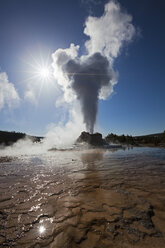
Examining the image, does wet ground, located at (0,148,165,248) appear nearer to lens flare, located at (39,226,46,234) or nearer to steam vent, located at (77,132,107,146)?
lens flare, located at (39,226,46,234)

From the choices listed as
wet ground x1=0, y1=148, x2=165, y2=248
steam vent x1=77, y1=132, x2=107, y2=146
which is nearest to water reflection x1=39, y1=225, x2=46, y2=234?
wet ground x1=0, y1=148, x2=165, y2=248

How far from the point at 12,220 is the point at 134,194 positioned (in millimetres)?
2710

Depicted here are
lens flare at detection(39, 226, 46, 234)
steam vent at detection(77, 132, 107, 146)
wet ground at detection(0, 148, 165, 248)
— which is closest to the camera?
wet ground at detection(0, 148, 165, 248)

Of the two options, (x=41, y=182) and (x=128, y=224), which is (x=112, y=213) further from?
(x=41, y=182)

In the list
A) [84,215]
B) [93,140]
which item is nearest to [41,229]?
[84,215]

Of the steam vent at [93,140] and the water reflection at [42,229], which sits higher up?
the steam vent at [93,140]

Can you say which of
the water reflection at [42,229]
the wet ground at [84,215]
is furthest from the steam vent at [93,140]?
the water reflection at [42,229]

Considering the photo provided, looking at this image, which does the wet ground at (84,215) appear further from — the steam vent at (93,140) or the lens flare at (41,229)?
the steam vent at (93,140)

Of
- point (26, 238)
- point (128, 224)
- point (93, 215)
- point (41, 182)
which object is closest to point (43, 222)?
point (26, 238)

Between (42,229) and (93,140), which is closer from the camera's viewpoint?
(42,229)

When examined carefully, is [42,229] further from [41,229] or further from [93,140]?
[93,140]

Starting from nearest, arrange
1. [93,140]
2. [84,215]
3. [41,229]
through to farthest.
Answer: [41,229] → [84,215] → [93,140]

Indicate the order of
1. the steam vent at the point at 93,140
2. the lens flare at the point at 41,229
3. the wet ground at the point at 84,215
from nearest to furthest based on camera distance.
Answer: the wet ground at the point at 84,215 → the lens flare at the point at 41,229 → the steam vent at the point at 93,140

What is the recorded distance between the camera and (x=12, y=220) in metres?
A: 2.12
